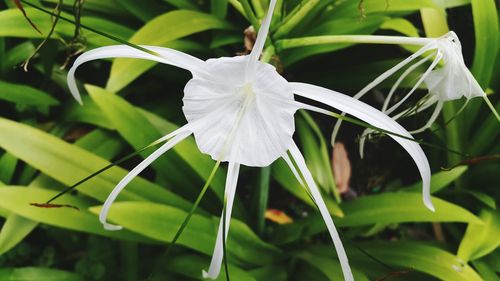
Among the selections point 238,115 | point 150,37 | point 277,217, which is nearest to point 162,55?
point 238,115

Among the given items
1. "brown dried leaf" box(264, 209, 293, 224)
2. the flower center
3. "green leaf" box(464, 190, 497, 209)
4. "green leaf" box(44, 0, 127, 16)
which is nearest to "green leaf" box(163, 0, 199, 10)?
"green leaf" box(44, 0, 127, 16)

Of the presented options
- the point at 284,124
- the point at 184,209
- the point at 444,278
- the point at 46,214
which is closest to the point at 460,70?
the point at 284,124

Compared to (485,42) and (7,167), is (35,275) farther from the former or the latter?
(485,42)

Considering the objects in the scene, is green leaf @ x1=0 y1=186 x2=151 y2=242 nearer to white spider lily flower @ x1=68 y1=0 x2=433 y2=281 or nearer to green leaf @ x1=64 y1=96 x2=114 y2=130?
green leaf @ x1=64 y1=96 x2=114 y2=130

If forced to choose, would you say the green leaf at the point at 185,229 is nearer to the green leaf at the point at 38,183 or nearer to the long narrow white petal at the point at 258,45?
the green leaf at the point at 38,183

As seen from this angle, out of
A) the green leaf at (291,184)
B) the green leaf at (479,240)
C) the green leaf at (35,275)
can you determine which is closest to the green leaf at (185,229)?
the green leaf at (291,184)
